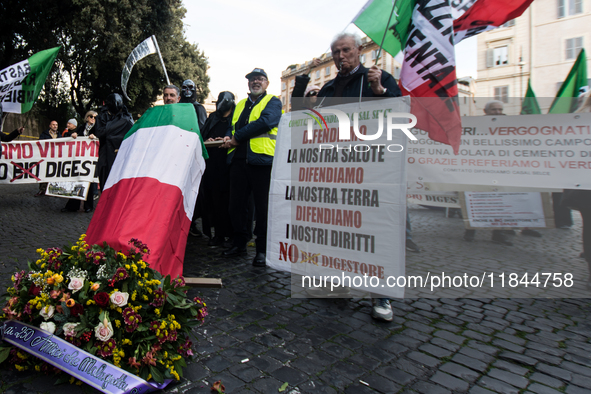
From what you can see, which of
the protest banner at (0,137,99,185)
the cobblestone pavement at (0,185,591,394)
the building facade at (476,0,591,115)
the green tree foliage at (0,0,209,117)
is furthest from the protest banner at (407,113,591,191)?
the building facade at (476,0,591,115)

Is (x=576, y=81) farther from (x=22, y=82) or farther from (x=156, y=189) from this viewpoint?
(x=22, y=82)

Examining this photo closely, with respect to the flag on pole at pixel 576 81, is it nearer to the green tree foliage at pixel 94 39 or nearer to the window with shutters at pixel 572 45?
the green tree foliage at pixel 94 39

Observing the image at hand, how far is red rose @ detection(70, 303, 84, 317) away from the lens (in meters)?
2.06

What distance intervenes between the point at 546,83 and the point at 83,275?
121 feet

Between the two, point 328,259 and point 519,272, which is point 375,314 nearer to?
point 328,259

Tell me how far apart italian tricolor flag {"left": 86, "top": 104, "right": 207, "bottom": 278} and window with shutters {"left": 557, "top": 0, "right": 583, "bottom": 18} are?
33.6 m

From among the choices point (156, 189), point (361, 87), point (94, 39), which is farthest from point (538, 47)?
point (156, 189)

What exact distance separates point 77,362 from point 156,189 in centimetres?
142

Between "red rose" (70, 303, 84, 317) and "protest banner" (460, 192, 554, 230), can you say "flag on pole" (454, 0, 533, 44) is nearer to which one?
"protest banner" (460, 192, 554, 230)

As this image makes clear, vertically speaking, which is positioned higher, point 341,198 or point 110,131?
point 110,131

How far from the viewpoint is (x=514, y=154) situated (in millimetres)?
4148

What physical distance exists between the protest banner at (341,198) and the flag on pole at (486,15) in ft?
5.03

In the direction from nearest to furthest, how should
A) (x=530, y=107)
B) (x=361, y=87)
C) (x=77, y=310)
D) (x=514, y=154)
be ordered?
(x=77, y=310), (x=361, y=87), (x=514, y=154), (x=530, y=107)

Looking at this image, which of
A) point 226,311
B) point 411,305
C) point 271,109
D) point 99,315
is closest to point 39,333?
point 99,315
